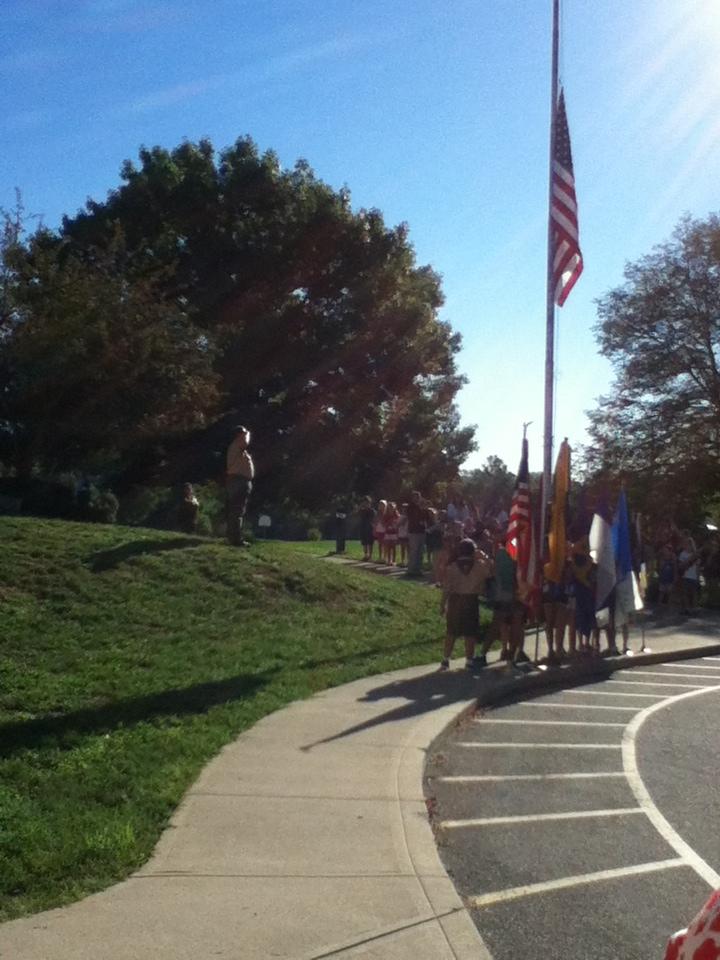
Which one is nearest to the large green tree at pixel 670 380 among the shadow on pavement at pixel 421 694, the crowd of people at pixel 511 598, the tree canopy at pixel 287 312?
the tree canopy at pixel 287 312

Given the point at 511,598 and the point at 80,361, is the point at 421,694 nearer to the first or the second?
the point at 511,598

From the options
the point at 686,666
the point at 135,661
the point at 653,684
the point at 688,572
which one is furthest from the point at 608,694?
the point at 688,572

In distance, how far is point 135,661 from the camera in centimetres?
1127

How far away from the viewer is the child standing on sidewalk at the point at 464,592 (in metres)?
14.2

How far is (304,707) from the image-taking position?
1106cm

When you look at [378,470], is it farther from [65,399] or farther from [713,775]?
[713,775]

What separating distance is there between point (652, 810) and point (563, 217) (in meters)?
10.6

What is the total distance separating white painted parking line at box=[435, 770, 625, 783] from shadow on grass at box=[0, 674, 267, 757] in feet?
7.40

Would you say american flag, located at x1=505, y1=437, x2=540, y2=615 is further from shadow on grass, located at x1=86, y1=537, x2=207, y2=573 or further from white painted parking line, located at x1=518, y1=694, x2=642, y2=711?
shadow on grass, located at x1=86, y1=537, x2=207, y2=573

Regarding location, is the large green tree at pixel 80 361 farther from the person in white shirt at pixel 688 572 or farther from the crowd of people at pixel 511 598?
the person in white shirt at pixel 688 572

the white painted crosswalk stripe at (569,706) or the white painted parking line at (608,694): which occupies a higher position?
the white painted parking line at (608,694)

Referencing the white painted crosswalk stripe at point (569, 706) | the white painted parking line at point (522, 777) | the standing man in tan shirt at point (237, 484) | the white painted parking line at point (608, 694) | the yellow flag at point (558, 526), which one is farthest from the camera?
the standing man in tan shirt at point (237, 484)

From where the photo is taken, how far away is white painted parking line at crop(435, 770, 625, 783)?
905 cm

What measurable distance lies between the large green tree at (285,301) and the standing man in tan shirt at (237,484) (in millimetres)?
16320
